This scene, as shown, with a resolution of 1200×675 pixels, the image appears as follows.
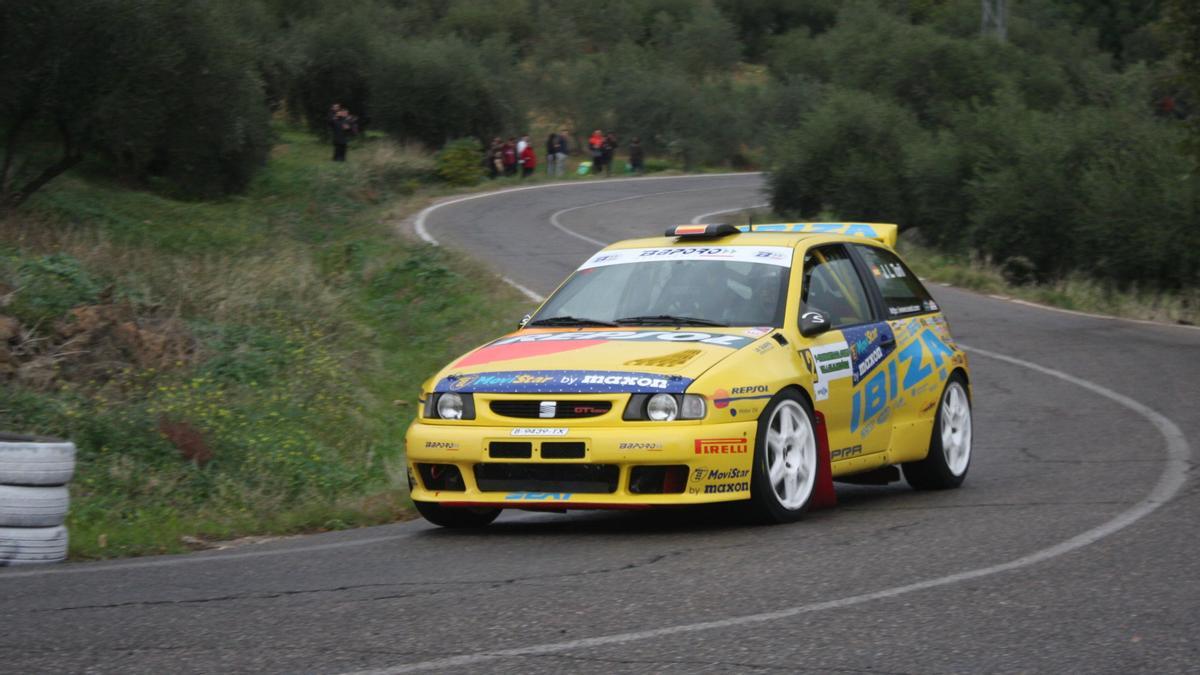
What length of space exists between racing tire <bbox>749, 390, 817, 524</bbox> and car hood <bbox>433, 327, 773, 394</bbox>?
0.40 m

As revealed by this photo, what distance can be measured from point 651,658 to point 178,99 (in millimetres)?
28721

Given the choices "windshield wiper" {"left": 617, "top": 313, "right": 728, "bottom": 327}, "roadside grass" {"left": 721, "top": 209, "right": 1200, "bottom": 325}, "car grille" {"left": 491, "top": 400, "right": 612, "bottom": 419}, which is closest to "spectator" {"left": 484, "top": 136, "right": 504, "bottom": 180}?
"roadside grass" {"left": 721, "top": 209, "right": 1200, "bottom": 325}

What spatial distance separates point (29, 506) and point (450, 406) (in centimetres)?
210

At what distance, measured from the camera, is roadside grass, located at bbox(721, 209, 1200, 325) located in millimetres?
22422

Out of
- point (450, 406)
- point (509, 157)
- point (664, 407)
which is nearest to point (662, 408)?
point (664, 407)

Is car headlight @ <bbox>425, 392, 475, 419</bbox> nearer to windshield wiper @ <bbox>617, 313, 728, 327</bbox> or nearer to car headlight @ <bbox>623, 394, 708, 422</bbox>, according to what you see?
car headlight @ <bbox>623, 394, 708, 422</bbox>

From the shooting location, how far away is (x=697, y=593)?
6121 millimetres

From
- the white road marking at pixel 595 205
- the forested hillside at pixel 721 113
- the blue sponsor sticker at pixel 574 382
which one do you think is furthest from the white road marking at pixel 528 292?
the blue sponsor sticker at pixel 574 382

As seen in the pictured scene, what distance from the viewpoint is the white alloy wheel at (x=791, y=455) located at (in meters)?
7.86

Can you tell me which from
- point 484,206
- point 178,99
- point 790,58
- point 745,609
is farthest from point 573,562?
point 790,58

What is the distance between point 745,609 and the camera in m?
5.80

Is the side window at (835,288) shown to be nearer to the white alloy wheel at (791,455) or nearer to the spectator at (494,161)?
the white alloy wheel at (791,455)

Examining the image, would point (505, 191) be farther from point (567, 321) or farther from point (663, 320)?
point (663, 320)

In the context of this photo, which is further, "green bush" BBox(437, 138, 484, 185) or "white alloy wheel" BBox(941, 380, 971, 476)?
"green bush" BBox(437, 138, 484, 185)
